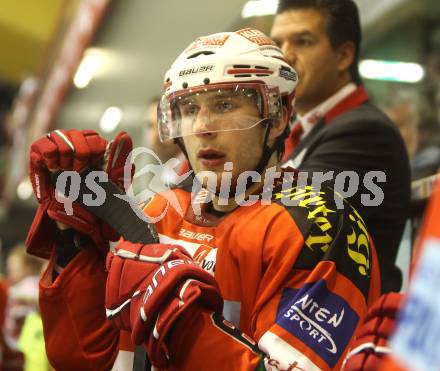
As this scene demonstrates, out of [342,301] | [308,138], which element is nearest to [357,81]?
[308,138]

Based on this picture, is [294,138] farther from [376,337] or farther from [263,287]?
[376,337]

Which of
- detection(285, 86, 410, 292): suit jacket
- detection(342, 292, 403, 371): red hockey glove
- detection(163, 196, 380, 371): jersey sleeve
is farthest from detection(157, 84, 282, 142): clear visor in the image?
detection(342, 292, 403, 371): red hockey glove

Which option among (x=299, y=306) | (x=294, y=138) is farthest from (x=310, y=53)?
(x=299, y=306)

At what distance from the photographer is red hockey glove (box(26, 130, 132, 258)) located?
63.1 inches

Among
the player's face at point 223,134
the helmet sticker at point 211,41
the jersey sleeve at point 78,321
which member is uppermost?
the helmet sticker at point 211,41

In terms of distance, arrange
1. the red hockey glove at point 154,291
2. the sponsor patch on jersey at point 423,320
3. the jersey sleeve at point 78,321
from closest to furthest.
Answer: the sponsor patch on jersey at point 423,320 → the red hockey glove at point 154,291 → the jersey sleeve at point 78,321

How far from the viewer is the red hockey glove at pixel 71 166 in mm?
1603

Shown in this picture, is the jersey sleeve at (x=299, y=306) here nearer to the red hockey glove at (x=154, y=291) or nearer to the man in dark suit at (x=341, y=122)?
the red hockey glove at (x=154, y=291)

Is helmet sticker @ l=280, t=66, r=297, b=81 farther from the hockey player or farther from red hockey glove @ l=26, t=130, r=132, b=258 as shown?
red hockey glove @ l=26, t=130, r=132, b=258

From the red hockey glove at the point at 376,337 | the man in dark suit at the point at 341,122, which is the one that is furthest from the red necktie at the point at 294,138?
the red hockey glove at the point at 376,337

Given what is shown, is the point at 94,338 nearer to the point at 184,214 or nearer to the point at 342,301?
the point at 184,214

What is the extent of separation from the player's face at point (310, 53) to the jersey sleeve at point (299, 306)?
77 cm

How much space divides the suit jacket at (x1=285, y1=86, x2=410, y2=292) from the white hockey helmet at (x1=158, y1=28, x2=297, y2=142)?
Answer: 33 cm

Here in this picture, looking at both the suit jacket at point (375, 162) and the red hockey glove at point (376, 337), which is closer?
the red hockey glove at point (376, 337)
